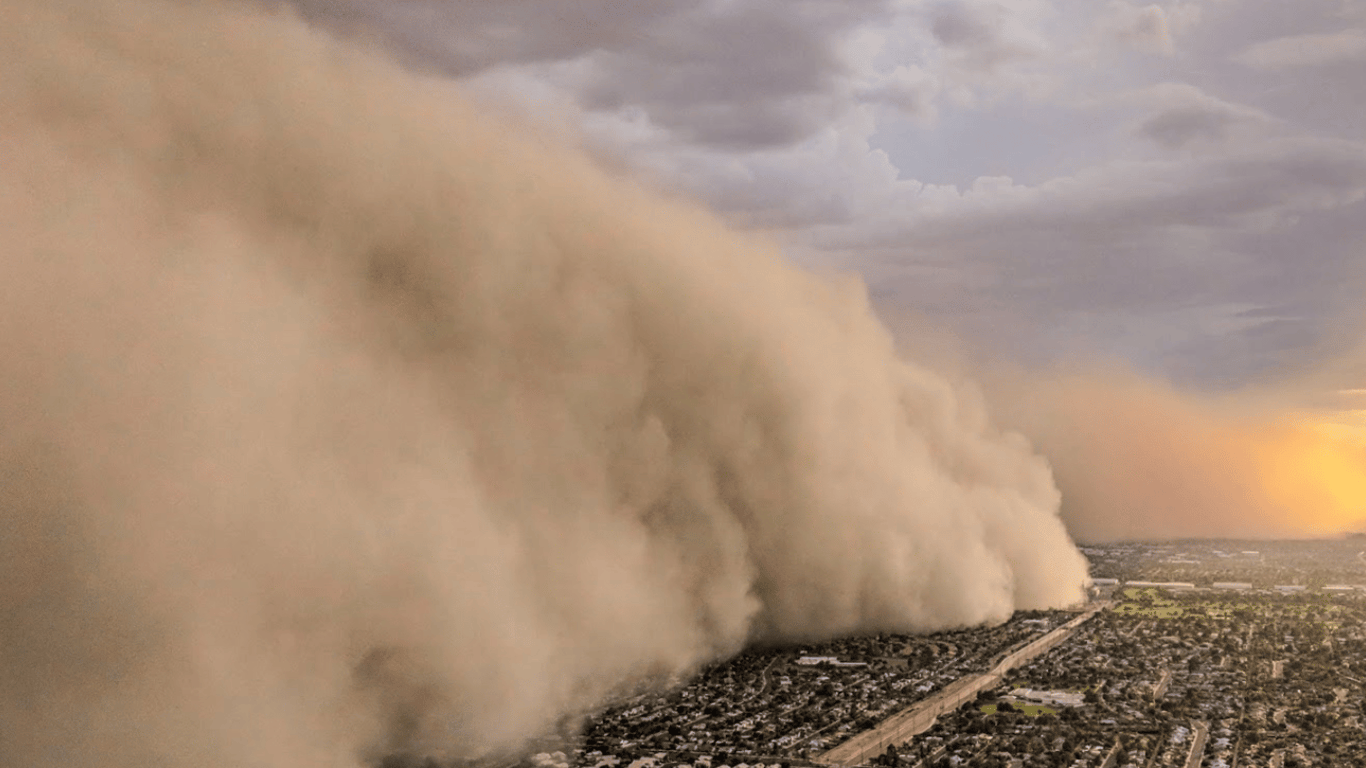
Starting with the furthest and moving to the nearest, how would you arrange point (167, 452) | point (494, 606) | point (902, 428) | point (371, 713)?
point (902, 428) → point (494, 606) → point (371, 713) → point (167, 452)

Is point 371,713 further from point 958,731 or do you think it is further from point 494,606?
point 958,731

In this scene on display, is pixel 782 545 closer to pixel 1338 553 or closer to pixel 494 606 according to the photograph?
pixel 494 606

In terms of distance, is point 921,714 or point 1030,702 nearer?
point 921,714

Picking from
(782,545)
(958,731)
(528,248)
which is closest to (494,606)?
(958,731)

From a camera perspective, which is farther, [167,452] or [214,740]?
[167,452]

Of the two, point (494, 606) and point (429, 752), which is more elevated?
point (494, 606)

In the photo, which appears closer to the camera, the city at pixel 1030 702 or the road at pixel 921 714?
the city at pixel 1030 702

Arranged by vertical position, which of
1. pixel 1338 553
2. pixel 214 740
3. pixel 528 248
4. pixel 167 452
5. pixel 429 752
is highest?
pixel 528 248

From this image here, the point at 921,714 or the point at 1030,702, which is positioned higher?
the point at 921,714

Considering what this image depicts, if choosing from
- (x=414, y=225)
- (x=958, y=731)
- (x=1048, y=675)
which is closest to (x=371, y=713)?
(x=958, y=731)

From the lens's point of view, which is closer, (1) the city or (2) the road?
(1) the city

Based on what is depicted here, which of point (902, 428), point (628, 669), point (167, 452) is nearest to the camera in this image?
point (167, 452)
